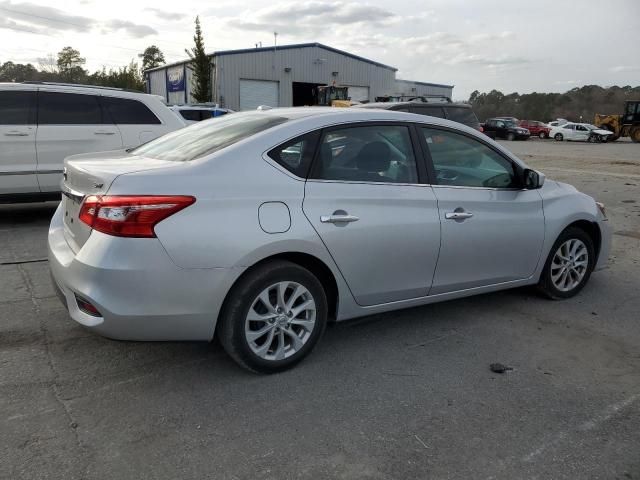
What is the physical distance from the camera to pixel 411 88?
168 ft

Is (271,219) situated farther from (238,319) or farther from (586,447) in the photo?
(586,447)

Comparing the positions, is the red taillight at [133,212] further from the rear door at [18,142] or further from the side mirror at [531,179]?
the rear door at [18,142]

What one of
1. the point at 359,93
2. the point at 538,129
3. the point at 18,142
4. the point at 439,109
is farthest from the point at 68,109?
the point at 538,129

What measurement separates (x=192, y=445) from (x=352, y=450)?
2.56 feet

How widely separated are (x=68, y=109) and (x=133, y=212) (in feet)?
17.5

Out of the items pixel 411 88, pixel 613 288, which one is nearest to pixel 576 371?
pixel 613 288

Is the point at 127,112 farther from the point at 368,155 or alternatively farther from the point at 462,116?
the point at 462,116

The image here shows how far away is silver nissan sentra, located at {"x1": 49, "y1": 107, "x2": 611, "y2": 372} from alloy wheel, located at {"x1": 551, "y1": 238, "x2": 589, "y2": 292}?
0.36 m

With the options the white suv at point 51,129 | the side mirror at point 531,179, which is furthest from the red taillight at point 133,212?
the white suv at point 51,129

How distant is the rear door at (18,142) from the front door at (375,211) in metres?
5.20

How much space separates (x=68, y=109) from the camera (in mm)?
7336

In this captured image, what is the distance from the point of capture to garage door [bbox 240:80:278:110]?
39438 mm

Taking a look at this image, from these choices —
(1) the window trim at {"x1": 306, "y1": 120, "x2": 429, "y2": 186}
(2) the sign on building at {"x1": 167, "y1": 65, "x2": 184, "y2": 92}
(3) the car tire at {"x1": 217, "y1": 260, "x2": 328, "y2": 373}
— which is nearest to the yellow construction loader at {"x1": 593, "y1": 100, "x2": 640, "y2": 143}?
(2) the sign on building at {"x1": 167, "y1": 65, "x2": 184, "y2": 92}

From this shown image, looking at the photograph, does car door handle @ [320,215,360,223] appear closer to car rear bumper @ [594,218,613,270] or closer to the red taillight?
the red taillight
